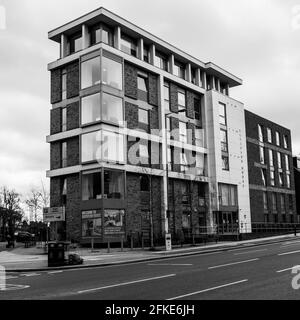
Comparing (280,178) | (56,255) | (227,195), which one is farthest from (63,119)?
(280,178)

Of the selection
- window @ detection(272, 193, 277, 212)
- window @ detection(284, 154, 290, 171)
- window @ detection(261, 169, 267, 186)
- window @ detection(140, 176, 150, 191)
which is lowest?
window @ detection(272, 193, 277, 212)

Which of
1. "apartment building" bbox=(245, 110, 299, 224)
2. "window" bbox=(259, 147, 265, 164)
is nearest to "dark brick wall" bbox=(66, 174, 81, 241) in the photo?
"apartment building" bbox=(245, 110, 299, 224)

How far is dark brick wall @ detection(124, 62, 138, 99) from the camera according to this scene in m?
41.2

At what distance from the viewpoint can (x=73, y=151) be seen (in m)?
40.2

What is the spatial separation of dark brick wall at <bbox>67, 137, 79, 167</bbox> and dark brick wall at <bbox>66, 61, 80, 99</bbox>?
408 centimetres

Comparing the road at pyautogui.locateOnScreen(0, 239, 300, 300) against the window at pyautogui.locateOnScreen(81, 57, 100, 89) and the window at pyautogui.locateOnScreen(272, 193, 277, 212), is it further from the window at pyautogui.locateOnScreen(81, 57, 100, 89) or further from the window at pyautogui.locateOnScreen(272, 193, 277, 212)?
the window at pyautogui.locateOnScreen(272, 193, 277, 212)

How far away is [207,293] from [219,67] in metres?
46.5

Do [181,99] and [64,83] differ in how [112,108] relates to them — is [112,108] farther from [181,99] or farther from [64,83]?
[181,99]

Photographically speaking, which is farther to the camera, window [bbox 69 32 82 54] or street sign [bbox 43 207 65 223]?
window [bbox 69 32 82 54]

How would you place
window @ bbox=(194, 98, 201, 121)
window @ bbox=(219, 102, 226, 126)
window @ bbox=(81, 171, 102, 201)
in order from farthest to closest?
window @ bbox=(219, 102, 226, 126), window @ bbox=(194, 98, 201, 121), window @ bbox=(81, 171, 102, 201)

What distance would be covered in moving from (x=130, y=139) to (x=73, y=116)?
545cm

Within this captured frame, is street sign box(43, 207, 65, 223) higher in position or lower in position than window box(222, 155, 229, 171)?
lower

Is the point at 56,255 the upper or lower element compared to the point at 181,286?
upper
